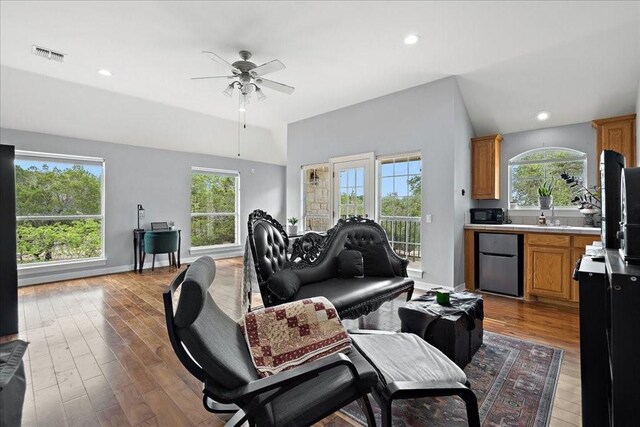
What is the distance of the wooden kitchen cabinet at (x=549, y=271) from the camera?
12.2 ft

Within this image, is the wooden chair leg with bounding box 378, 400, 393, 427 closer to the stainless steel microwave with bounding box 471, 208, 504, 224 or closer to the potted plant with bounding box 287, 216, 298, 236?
the stainless steel microwave with bounding box 471, 208, 504, 224

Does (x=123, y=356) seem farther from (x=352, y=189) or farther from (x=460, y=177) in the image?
(x=460, y=177)

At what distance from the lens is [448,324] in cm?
220

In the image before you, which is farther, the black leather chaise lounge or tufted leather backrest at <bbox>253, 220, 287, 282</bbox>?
tufted leather backrest at <bbox>253, 220, 287, 282</bbox>

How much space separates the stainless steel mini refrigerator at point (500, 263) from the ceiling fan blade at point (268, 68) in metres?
3.59

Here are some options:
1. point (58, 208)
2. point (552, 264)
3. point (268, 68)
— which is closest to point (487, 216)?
point (552, 264)

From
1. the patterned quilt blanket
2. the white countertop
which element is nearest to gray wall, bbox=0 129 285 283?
the patterned quilt blanket

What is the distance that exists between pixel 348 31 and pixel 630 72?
338 centimetres

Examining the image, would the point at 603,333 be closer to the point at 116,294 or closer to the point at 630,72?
the point at 630,72

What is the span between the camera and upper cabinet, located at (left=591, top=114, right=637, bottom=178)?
3766 millimetres

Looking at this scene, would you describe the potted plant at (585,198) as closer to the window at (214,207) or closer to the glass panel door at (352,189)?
the glass panel door at (352,189)

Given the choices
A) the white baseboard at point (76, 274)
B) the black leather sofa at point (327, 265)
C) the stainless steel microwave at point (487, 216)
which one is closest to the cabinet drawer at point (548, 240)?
the stainless steel microwave at point (487, 216)

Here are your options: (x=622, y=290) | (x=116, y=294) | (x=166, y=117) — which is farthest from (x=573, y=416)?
(x=166, y=117)

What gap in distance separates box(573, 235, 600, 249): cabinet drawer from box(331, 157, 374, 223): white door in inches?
108
